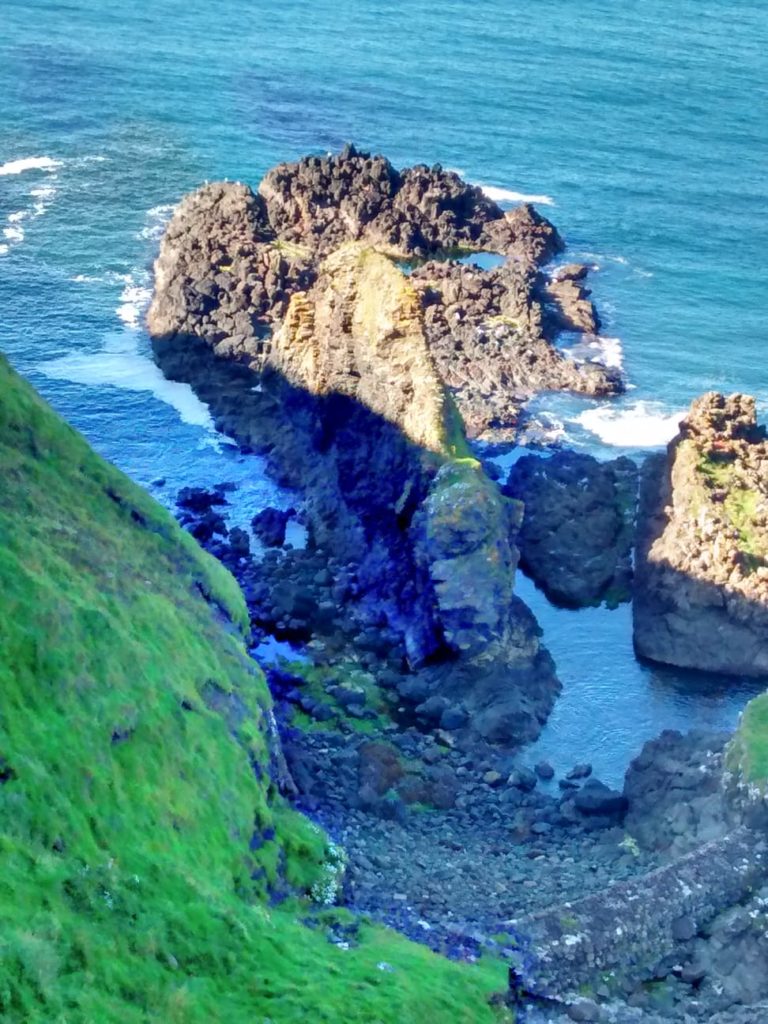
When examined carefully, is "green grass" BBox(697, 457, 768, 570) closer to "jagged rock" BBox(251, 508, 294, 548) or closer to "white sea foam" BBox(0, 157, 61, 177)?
"jagged rock" BBox(251, 508, 294, 548)

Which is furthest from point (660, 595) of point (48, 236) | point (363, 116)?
point (363, 116)

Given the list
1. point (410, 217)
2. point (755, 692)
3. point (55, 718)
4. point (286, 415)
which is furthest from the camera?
point (410, 217)

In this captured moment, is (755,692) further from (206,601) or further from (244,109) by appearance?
(244,109)

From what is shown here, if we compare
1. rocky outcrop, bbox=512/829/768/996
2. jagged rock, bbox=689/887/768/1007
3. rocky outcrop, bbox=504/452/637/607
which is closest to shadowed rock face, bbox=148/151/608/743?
rocky outcrop, bbox=504/452/637/607

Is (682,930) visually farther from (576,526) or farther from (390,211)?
(390,211)

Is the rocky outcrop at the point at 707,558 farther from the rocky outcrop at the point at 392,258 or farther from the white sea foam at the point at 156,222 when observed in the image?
the white sea foam at the point at 156,222

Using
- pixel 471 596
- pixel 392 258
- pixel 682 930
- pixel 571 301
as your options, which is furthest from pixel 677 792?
pixel 392 258

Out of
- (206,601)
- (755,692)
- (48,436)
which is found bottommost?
(755,692)

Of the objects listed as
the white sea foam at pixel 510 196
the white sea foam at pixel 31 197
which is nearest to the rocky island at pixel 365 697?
the white sea foam at pixel 31 197
